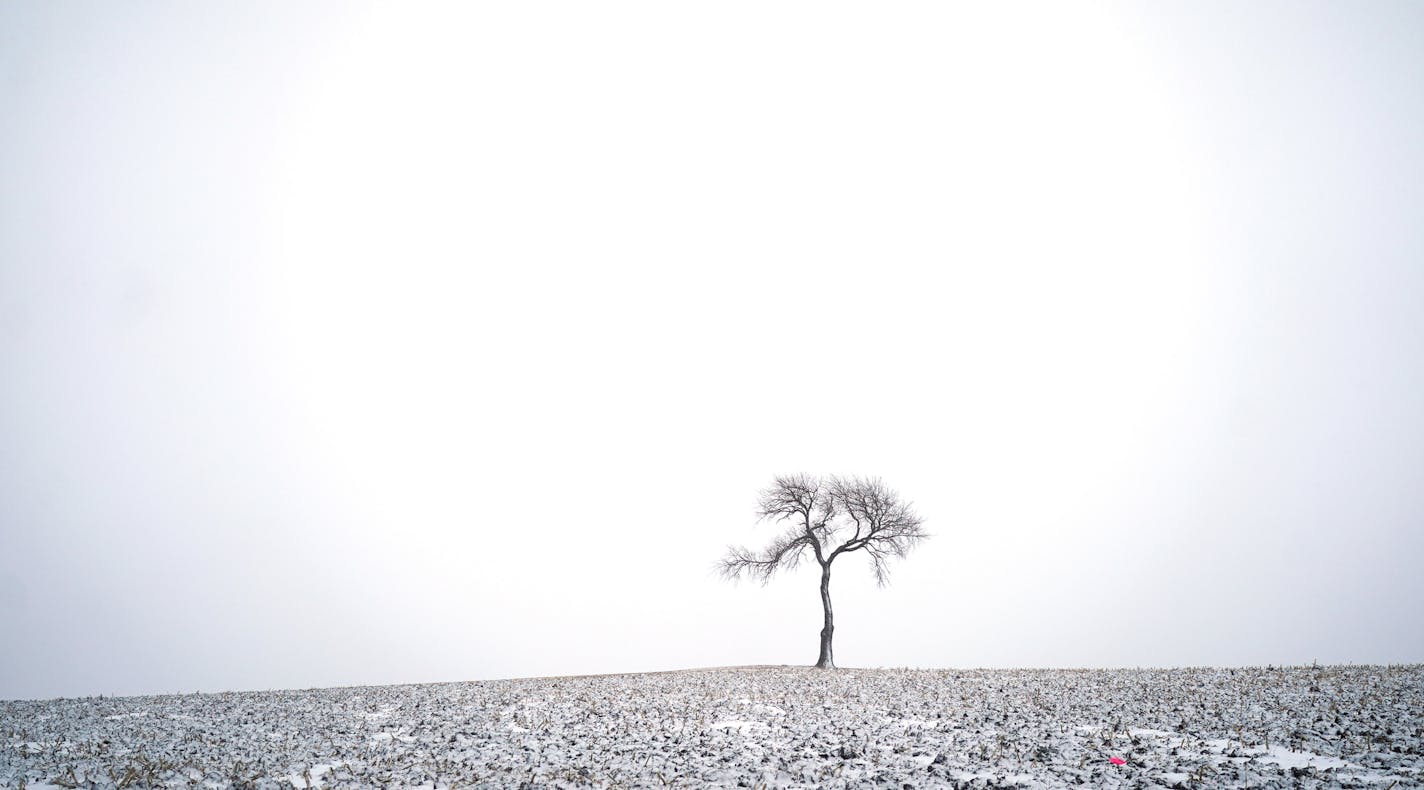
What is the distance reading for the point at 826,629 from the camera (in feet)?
126

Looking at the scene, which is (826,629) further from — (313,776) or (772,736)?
(313,776)

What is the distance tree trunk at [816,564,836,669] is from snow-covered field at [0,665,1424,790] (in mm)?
12130

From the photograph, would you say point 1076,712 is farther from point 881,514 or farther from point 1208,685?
point 881,514

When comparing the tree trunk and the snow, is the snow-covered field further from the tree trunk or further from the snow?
the tree trunk

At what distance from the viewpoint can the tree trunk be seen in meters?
37.5

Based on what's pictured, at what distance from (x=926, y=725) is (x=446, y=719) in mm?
12450

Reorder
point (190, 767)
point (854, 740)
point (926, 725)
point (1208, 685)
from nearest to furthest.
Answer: point (190, 767) → point (854, 740) → point (926, 725) → point (1208, 685)

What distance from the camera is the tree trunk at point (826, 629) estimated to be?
123 feet

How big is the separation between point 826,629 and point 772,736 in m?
22.1

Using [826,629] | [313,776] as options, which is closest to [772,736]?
[313,776]

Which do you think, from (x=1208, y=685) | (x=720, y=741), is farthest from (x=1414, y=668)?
(x=720, y=741)

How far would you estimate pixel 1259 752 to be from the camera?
13.6m

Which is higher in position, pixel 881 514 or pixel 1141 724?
pixel 881 514

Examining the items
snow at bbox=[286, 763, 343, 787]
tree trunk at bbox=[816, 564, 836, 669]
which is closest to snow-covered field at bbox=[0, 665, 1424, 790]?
snow at bbox=[286, 763, 343, 787]
